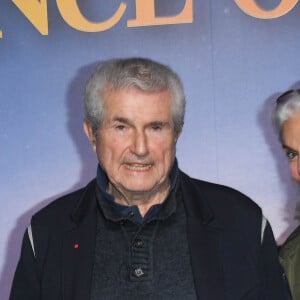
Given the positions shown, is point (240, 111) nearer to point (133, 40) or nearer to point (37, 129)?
point (133, 40)

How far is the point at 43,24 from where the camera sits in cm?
240

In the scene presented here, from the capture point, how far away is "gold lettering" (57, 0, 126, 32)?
2.38 m

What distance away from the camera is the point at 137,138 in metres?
1.47

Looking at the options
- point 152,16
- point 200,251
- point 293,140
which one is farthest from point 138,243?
point 152,16

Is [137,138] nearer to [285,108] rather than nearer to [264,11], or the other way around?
[285,108]

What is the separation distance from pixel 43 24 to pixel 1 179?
61 cm

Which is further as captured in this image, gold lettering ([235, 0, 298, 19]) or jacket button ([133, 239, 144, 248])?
gold lettering ([235, 0, 298, 19])

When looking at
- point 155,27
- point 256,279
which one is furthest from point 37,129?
point 256,279

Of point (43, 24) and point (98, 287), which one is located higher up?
point (43, 24)

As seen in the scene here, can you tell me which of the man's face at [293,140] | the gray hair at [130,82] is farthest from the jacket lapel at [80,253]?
the man's face at [293,140]

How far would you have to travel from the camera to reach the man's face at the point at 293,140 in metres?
1.61

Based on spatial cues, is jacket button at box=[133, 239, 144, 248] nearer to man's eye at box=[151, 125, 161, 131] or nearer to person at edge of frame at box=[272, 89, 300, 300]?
man's eye at box=[151, 125, 161, 131]

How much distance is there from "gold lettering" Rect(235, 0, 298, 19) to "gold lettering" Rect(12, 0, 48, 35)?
0.72 meters

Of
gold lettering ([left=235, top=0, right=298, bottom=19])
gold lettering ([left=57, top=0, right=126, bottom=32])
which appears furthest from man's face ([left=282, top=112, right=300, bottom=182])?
gold lettering ([left=57, top=0, right=126, bottom=32])
